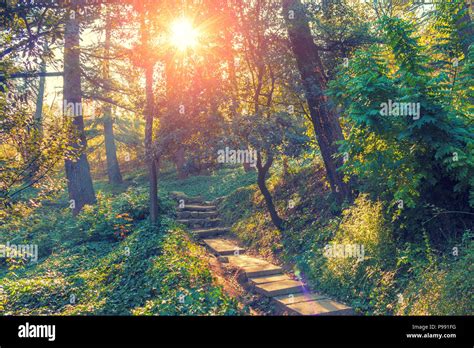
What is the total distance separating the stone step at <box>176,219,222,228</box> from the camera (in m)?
12.7

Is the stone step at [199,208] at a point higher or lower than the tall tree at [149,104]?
lower

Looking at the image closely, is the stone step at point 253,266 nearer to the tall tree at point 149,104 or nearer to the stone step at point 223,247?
the stone step at point 223,247

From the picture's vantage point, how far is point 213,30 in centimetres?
932

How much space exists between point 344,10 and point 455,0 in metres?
3.81

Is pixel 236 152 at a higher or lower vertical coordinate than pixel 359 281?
higher

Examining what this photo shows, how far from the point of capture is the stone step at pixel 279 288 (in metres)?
7.06

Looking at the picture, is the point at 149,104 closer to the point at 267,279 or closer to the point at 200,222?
the point at 200,222

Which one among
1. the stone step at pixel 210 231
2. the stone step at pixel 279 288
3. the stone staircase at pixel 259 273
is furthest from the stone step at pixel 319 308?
the stone step at pixel 210 231

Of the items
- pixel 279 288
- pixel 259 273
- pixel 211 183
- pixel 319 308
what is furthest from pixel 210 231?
pixel 211 183

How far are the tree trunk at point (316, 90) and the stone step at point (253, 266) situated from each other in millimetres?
2453

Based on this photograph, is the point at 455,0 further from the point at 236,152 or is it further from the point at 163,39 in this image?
the point at 163,39

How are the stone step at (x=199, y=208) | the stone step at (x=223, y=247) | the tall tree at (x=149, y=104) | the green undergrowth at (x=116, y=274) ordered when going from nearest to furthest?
1. the green undergrowth at (x=116, y=274)
2. the tall tree at (x=149, y=104)
3. the stone step at (x=223, y=247)
4. the stone step at (x=199, y=208)

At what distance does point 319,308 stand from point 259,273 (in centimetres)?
229
